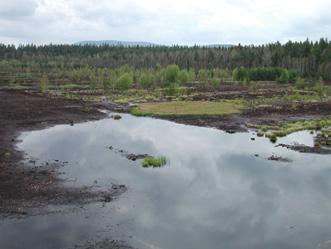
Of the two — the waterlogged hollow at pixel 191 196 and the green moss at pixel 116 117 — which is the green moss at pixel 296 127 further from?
the green moss at pixel 116 117

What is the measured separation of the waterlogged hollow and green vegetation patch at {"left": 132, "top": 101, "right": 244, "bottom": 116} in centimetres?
2197

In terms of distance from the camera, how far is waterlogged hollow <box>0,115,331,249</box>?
84.5 feet

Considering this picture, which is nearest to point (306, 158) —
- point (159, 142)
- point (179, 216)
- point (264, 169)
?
point (264, 169)

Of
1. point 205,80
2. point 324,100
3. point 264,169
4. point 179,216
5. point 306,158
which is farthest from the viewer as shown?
point 205,80

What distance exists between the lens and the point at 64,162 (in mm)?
43281

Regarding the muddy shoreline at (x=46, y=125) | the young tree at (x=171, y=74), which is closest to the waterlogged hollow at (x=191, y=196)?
the muddy shoreline at (x=46, y=125)

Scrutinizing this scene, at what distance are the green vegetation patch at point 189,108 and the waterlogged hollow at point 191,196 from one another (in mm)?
21967

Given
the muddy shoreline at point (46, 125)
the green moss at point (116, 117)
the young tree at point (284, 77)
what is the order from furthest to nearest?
the young tree at point (284, 77) → the green moss at point (116, 117) → the muddy shoreline at point (46, 125)

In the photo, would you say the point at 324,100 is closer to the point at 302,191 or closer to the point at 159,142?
the point at 159,142

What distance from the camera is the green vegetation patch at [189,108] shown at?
77.6m

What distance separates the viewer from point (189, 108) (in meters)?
83.1

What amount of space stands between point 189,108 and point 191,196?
51050 mm

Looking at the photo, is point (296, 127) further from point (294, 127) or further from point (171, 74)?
point (171, 74)

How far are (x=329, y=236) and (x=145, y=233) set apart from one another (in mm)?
11773
